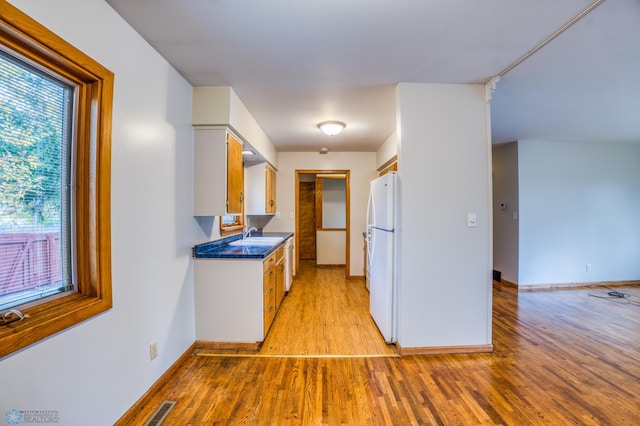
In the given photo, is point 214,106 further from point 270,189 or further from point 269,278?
point 270,189

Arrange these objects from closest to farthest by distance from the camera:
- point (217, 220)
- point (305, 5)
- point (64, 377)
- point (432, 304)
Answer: point (64, 377)
point (305, 5)
point (432, 304)
point (217, 220)

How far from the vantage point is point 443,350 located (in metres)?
2.44

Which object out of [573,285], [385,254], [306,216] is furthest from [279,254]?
[573,285]

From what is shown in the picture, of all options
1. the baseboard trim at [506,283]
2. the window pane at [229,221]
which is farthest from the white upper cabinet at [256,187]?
the baseboard trim at [506,283]

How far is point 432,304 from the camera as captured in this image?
7.97 ft

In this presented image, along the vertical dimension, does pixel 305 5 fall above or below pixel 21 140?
above

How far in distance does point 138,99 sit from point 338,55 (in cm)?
141

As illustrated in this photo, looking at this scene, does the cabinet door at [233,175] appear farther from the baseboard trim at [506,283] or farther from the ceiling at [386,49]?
the baseboard trim at [506,283]

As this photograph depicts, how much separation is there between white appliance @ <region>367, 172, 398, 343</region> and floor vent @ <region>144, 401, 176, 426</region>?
6.02ft

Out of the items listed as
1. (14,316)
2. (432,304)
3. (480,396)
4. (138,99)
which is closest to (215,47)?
(138,99)

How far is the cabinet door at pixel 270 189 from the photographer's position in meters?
4.24

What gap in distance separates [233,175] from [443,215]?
79.8 inches

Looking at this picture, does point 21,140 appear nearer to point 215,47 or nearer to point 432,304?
point 215,47

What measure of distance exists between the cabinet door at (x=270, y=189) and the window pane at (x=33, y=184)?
2.87 m
